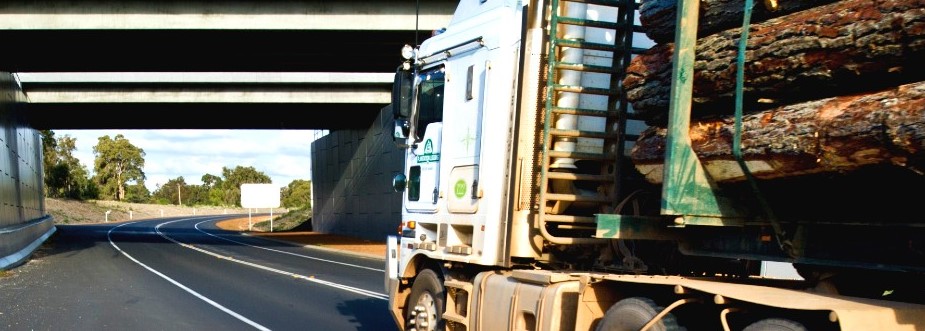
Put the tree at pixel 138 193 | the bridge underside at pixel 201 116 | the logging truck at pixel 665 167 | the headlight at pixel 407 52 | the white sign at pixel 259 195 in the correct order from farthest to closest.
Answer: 1. the tree at pixel 138 193
2. the white sign at pixel 259 195
3. the bridge underside at pixel 201 116
4. the headlight at pixel 407 52
5. the logging truck at pixel 665 167

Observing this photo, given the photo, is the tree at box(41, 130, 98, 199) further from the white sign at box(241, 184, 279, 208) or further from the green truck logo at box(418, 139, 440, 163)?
the green truck logo at box(418, 139, 440, 163)

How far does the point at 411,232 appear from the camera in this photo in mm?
8203

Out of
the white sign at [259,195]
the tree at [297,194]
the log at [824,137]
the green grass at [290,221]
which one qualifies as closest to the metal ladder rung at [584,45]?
the log at [824,137]

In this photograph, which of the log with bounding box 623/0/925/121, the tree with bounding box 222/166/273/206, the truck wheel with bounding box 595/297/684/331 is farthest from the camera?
the tree with bounding box 222/166/273/206

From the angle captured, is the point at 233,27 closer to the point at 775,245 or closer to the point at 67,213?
the point at 775,245

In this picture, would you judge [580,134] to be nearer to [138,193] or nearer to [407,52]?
[407,52]

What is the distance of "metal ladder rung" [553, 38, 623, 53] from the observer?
625cm

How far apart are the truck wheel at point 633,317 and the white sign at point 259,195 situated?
53343 millimetres

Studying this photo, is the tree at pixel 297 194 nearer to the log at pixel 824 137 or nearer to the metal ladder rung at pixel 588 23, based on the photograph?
the metal ladder rung at pixel 588 23

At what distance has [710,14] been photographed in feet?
15.7

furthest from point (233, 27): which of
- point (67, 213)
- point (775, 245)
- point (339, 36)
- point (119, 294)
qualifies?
point (67, 213)

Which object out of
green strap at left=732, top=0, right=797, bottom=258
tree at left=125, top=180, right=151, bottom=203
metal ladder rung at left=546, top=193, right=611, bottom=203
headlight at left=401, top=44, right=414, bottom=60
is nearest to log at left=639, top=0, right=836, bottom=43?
green strap at left=732, top=0, right=797, bottom=258

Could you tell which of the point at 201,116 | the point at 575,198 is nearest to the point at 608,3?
the point at 575,198

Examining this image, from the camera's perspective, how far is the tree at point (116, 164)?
115m
